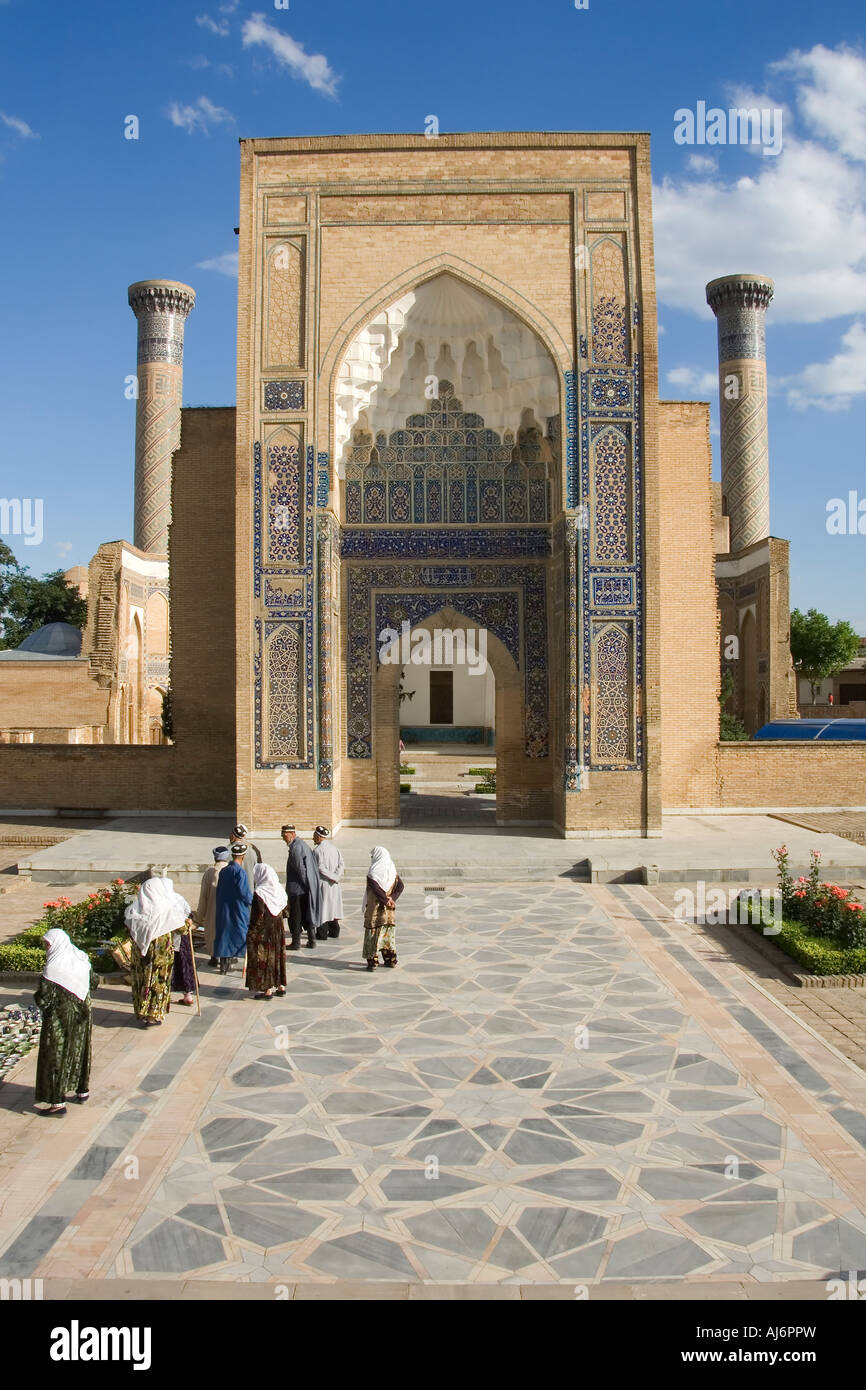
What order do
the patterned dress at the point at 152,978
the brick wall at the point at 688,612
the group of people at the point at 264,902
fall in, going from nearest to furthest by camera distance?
the patterned dress at the point at 152,978
the group of people at the point at 264,902
the brick wall at the point at 688,612

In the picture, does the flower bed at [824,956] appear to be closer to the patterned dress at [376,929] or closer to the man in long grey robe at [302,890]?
the patterned dress at [376,929]

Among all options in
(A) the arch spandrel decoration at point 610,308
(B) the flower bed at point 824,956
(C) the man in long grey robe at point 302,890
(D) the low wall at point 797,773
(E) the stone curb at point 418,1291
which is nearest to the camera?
(E) the stone curb at point 418,1291

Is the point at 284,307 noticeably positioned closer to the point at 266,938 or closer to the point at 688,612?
the point at 688,612

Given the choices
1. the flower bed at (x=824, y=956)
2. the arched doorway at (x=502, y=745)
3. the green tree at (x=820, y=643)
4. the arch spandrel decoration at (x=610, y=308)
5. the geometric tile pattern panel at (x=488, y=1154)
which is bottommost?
the geometric tile pattern panel at (x=488, y=1154)

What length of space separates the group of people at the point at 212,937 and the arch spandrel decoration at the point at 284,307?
5.62 m

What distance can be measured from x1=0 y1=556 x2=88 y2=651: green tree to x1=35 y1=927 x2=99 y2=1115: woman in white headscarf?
91.6 ft

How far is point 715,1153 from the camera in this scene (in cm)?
388

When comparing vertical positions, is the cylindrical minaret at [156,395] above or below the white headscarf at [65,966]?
above

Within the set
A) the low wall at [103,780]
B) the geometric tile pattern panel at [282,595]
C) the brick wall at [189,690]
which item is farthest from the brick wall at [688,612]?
the low wall at [103,780]

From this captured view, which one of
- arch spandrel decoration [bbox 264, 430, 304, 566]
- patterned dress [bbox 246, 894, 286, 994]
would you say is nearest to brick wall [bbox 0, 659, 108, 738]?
arch spandrel decoration [bbox 264, 430, 304, 566]

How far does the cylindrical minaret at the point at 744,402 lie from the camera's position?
25047mm

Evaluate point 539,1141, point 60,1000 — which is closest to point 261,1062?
point 60,1000

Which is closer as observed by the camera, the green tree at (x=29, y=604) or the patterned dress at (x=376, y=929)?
the patterned dress at (x=376, y=929)
